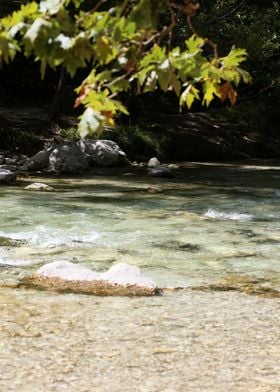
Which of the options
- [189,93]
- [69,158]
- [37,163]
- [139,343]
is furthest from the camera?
[69,158]

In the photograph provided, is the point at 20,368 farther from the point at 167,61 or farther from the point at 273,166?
the point at 273,166

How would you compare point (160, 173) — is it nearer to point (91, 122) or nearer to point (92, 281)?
point (92, 281)

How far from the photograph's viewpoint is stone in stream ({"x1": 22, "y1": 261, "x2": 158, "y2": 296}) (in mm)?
6945

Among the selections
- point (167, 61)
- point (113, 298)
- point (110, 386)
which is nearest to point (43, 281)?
point (113, 298)

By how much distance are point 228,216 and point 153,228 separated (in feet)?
7.31

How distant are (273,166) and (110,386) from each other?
2029cm

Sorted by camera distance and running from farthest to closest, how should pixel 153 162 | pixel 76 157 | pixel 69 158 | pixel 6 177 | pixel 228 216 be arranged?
A: 1. pixel 153 162
2. pixel 76 157
3. pixel 69 158
4. pixel 6 177
5. pixel 228 216

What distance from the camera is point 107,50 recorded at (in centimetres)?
241

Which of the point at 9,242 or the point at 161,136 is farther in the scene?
the point at 161,136

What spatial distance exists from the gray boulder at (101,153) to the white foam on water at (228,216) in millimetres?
10165

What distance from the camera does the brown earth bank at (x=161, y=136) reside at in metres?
24.7

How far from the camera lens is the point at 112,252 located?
9.14m

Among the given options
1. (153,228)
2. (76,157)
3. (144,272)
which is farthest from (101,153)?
(144,272)

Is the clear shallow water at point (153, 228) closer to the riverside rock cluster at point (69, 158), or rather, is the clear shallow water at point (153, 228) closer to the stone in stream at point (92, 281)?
the stone in stream at point (92, 281)
